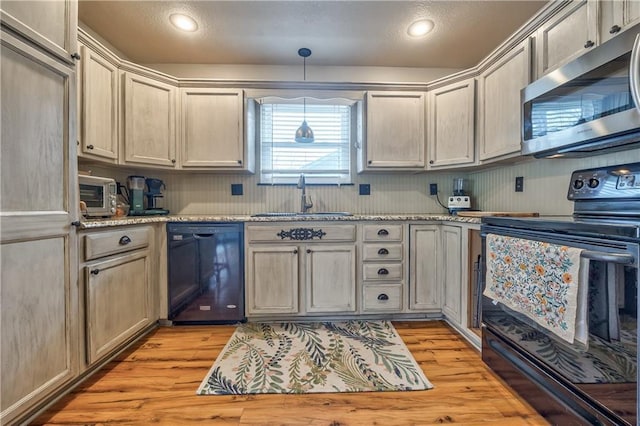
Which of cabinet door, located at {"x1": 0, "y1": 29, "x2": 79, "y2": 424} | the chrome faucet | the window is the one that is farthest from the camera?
the window

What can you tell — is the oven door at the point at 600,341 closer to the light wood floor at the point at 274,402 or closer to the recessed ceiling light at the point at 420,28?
the light wood floor at the point at 274,402

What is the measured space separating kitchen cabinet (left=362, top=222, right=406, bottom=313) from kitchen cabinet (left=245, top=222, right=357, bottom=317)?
0.11 metres

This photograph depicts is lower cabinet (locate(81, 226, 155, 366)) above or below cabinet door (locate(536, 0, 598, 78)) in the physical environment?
below

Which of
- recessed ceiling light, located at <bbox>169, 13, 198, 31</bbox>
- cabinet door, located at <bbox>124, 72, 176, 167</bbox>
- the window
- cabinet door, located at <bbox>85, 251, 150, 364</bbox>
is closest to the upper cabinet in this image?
the window

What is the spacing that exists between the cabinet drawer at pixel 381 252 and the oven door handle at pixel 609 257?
131 centimetres

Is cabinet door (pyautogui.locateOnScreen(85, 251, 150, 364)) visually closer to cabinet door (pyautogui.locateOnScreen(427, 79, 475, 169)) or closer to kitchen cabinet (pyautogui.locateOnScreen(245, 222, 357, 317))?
kitchen cabinet (pyautogui.locateOnScreen(245, 222, 357, 317))

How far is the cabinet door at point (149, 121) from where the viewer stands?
217 cm

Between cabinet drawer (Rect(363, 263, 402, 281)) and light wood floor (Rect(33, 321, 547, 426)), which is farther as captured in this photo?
cabinet drawer (Rect(363, 263, 402, 281))

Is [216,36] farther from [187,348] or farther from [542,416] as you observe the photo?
[542,416]

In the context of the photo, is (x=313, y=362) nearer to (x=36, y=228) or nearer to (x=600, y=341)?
(x=600, y=341)

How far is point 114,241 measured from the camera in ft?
5.56

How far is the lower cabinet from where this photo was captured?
1.51m

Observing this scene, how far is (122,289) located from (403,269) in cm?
205

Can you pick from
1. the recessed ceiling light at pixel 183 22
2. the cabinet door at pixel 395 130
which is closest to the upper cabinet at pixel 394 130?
the cabinet door at pixel 395 130
